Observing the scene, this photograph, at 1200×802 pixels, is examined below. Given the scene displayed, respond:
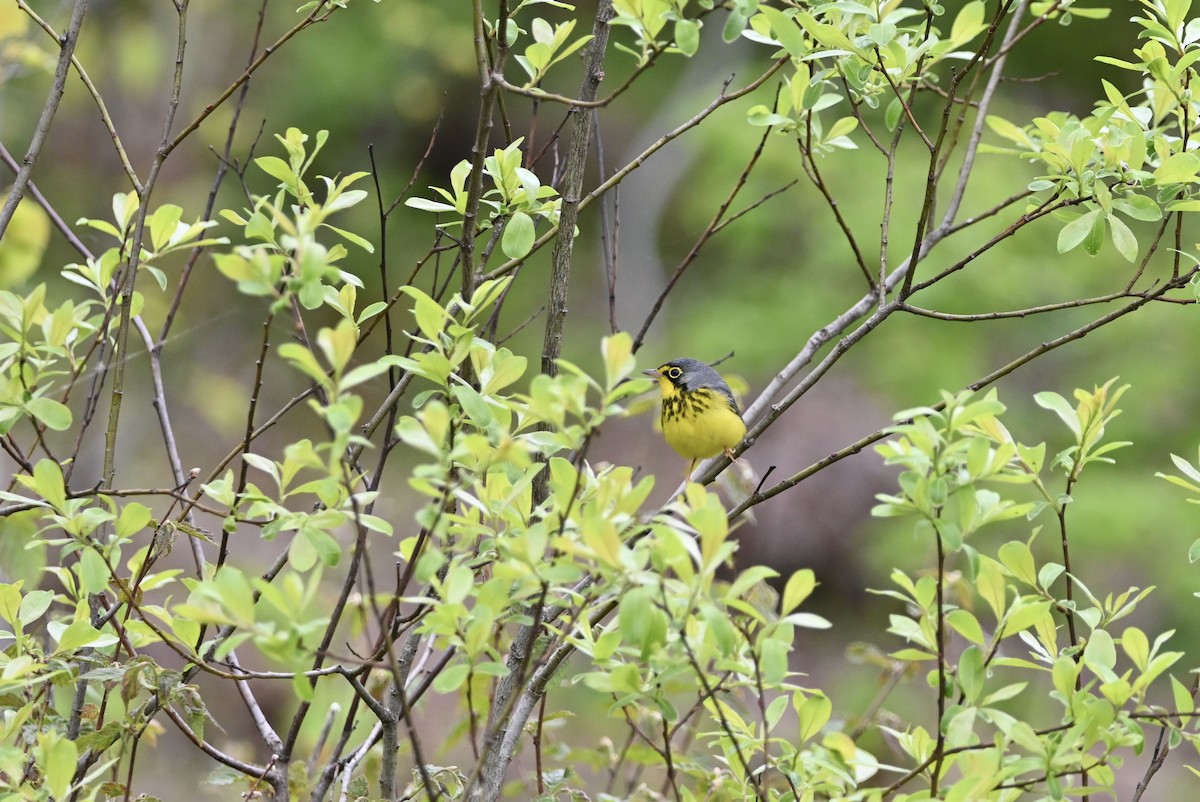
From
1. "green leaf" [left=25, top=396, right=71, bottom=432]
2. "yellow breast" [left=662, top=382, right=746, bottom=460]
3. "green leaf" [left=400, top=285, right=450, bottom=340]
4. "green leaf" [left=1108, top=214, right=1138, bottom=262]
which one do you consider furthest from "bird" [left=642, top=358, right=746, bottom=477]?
"green leaf" [left=25, top=396, right=71, bottom=432]

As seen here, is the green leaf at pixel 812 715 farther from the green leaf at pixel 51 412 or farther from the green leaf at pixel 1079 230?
the green leaf at pixel 51 412

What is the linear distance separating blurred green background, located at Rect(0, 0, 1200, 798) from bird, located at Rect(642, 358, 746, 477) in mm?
1618

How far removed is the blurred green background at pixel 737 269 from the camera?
6324 millimetres

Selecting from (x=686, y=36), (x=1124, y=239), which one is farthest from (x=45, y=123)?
(x=1124, y=239)

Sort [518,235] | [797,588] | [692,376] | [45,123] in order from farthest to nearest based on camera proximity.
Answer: [692,376]
[45,123]
[518,235]
[797,588]

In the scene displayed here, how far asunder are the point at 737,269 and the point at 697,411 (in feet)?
14.2

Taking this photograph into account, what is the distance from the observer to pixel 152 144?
9328 mm

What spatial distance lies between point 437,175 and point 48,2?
11.8 ft

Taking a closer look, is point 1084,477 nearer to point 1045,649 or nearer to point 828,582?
point 828,582

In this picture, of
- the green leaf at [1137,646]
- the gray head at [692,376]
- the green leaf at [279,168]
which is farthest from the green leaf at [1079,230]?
the gray head at [692,376]

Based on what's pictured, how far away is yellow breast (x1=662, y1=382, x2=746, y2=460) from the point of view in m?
3.51

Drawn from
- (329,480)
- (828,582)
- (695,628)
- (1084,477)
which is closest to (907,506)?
(695,628)

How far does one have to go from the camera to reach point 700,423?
11.6ft

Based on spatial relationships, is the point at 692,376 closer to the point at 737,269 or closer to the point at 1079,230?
the point at 1079,230
